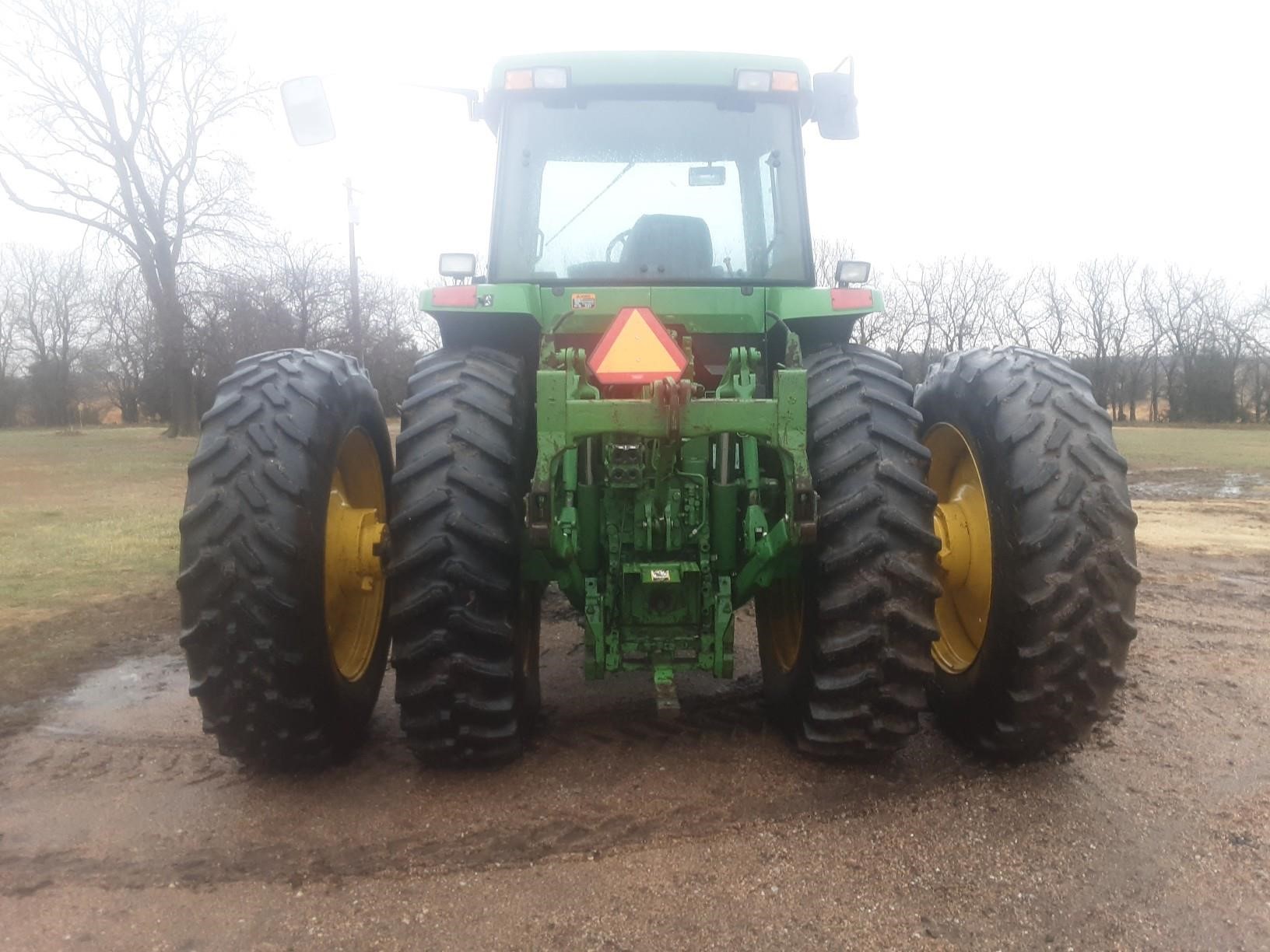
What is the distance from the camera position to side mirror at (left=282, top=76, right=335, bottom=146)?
367 centimetres

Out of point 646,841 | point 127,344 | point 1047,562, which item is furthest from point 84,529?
point 127,344

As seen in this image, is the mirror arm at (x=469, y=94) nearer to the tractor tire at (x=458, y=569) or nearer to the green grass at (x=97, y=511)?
the tractor tire at (x=458, y=569)

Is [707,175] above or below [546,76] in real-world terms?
below

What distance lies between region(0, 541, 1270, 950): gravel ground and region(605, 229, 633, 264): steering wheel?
1.85 metres

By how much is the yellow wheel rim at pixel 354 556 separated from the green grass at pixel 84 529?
332 centimetres

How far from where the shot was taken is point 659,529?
3.11 metres

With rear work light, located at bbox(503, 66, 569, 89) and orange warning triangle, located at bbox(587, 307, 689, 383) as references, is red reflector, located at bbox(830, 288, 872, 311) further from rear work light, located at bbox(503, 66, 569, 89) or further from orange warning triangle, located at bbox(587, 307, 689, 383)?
rear work light, located at bbox(503, 66, 569, 89)

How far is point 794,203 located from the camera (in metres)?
3.85

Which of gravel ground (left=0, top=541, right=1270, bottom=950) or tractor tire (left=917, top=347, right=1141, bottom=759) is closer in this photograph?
gravel ground (left=0, top=541, right=1270, bottom=950)

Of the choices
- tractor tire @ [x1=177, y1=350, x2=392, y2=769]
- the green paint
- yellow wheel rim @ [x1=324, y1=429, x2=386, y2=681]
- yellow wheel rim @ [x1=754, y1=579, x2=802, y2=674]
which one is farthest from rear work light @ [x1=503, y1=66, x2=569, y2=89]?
yellow wheel rim @ [x1=754, y1=579, x2=802, y2=674]

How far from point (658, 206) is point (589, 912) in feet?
8.85

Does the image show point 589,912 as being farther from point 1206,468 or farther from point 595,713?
point 1206,468

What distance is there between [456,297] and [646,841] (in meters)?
1.85

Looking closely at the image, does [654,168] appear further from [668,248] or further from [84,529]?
[84,529]
